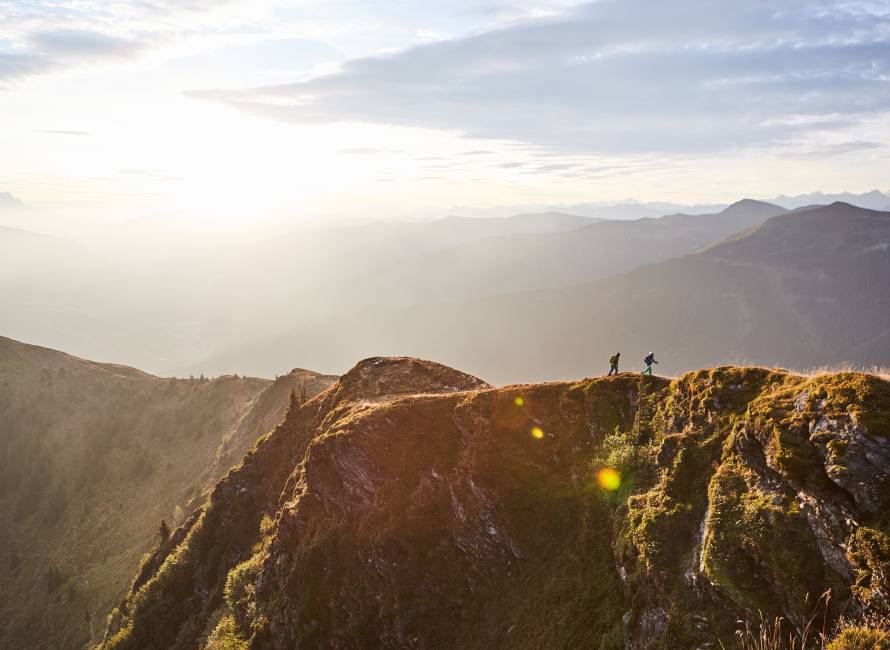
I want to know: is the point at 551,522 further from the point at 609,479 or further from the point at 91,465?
the point at 91,465

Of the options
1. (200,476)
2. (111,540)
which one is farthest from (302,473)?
(111,540)

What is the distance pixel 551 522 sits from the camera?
2778 cm

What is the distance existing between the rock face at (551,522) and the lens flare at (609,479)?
0.60 feet

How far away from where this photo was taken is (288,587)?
32.2 m

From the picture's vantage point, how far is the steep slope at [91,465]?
7173 centimetres

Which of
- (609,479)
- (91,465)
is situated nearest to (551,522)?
(609,479)

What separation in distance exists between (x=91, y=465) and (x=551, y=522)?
102 metres

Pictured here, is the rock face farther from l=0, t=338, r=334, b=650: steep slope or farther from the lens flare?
l=0, t=338, r=334, b=650: steep slope

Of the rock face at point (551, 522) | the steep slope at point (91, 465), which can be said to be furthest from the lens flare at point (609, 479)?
the steep slope at point (91, 465)

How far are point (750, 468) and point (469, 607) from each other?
16.9 meters

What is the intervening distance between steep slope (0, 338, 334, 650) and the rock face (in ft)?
123

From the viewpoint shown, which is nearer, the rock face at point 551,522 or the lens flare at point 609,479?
the rock face at point 551,522

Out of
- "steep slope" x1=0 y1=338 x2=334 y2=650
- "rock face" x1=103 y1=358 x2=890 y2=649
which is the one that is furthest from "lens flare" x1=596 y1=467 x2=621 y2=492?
"steep slope" x1=0 y1=338 x2=334 y2=650

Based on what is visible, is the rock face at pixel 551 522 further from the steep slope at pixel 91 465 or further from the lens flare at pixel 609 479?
the steep slope at pixel 91 465
